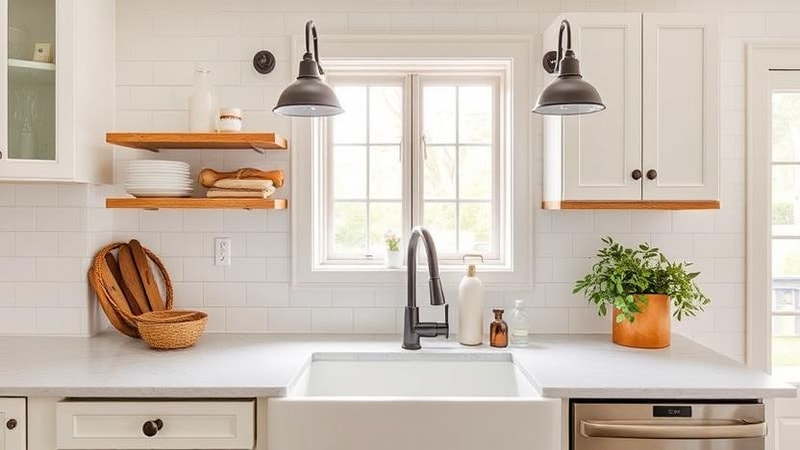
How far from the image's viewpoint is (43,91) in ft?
6.36

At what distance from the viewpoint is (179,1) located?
227 cm

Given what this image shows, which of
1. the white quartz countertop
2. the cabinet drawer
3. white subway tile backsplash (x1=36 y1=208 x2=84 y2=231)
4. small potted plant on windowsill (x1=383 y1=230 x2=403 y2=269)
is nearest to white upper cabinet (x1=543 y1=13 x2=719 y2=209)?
the white quartz countertop

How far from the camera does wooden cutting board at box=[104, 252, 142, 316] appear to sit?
2189 millimetres

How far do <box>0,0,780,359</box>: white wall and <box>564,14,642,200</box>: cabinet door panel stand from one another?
0.97ft

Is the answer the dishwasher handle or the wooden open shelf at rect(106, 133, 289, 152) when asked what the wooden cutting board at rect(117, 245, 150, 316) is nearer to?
the wooden open shelf at rect(106, 133, 289, 152)

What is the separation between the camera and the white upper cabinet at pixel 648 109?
198cm

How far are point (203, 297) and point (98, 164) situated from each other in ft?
2.22

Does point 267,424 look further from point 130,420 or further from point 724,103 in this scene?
point 724,103

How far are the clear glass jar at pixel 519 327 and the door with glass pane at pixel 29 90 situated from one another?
1.78 m

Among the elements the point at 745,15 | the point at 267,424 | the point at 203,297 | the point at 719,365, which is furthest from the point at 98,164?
the point at 745,15

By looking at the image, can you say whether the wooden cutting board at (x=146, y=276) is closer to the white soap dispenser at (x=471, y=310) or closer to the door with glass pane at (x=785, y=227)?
the white soap dispenser at (x=471, y=310)

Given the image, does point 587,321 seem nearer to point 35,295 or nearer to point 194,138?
point 194,138

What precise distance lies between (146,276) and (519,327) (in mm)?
1532

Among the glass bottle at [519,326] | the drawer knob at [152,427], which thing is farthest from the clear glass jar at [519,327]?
the drawer knob at [152,427]
